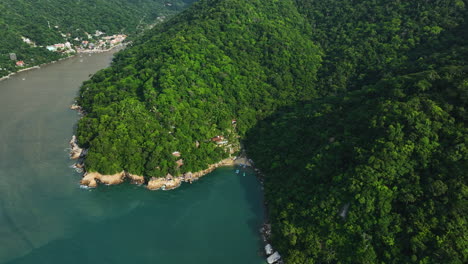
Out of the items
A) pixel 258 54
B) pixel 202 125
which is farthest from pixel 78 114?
pixel 258 54

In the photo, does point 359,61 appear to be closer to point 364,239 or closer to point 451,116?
point 451,116

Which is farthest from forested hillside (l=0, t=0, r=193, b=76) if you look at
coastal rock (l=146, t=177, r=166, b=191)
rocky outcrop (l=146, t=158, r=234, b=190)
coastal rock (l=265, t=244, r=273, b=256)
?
coastal rock (l=265, t=244, r=273, b=256)

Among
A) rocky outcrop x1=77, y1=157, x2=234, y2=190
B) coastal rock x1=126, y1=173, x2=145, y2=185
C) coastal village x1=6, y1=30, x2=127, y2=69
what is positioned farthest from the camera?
coastal village x1=6, y1=30, x2=127, y2=69

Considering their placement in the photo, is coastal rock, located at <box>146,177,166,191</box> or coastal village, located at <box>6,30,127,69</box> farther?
coastal village, located at <box>6,30,127,69</box>

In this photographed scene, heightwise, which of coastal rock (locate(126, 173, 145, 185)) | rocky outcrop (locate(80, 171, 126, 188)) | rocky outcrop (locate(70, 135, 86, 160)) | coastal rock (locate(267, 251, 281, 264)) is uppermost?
rocky outcrop (locate(70, 135, 86, 160))

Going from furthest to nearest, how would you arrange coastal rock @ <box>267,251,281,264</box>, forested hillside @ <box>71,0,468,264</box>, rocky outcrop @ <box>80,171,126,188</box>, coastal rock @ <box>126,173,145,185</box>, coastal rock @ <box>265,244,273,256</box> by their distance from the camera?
1. coastal rock @ <box>126,173,145,185</box>
2. rocky outcrop @ <box>80,171,126,188</box>
3. coastal rock @ <box>265,244,273,256</box>
4. coastal rock @ <box>267,251,281,264</box>
5. forested hillside @ <box>71,0,468,264</box>

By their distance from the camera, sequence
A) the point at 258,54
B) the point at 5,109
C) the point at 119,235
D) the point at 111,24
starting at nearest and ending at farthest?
the point at 119,235
the point at 5,109
the point at 258,54
the point at 111,24

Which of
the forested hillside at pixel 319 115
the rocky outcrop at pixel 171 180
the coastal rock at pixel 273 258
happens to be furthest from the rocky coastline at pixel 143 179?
the coastal rock at pixel 273 258

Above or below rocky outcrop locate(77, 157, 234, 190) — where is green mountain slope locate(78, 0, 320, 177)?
above

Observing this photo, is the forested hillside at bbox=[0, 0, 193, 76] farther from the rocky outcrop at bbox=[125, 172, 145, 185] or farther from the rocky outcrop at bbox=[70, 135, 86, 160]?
the rocky outcrop at bbox=[125, 172, 145, 185]
